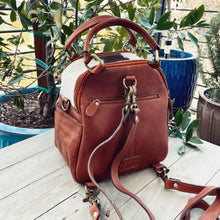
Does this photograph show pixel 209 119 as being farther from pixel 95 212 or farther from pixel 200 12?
pixel 95 212

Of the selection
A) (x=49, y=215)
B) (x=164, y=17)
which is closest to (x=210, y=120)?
(x=164, y=17)

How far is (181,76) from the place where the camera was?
1412mm

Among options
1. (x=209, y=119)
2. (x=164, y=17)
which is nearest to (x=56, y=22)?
(x=164, y=17)

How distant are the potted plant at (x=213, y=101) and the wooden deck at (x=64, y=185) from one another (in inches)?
20.4

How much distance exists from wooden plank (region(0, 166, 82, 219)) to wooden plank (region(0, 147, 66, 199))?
0.02 meters

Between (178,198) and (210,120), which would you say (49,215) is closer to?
(178,198)

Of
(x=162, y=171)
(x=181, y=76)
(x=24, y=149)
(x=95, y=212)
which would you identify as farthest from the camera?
(x=181, y=76)

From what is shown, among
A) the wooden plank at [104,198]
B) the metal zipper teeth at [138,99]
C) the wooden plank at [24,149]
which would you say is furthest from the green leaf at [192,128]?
the wooden plank at [24,149]

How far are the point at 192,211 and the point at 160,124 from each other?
0.22 m

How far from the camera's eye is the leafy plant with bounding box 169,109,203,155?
0.76 m

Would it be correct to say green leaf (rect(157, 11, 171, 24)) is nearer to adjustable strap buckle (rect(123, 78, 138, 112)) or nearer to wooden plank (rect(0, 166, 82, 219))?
adjustable strap buckle (rect(123, 78, 138, 112))

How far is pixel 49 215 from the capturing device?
1.65 ft

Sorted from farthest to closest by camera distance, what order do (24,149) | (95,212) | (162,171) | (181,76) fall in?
(181,76) < (24,149) < (162,171) < (95,212)

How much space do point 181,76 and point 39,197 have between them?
3.72ft
